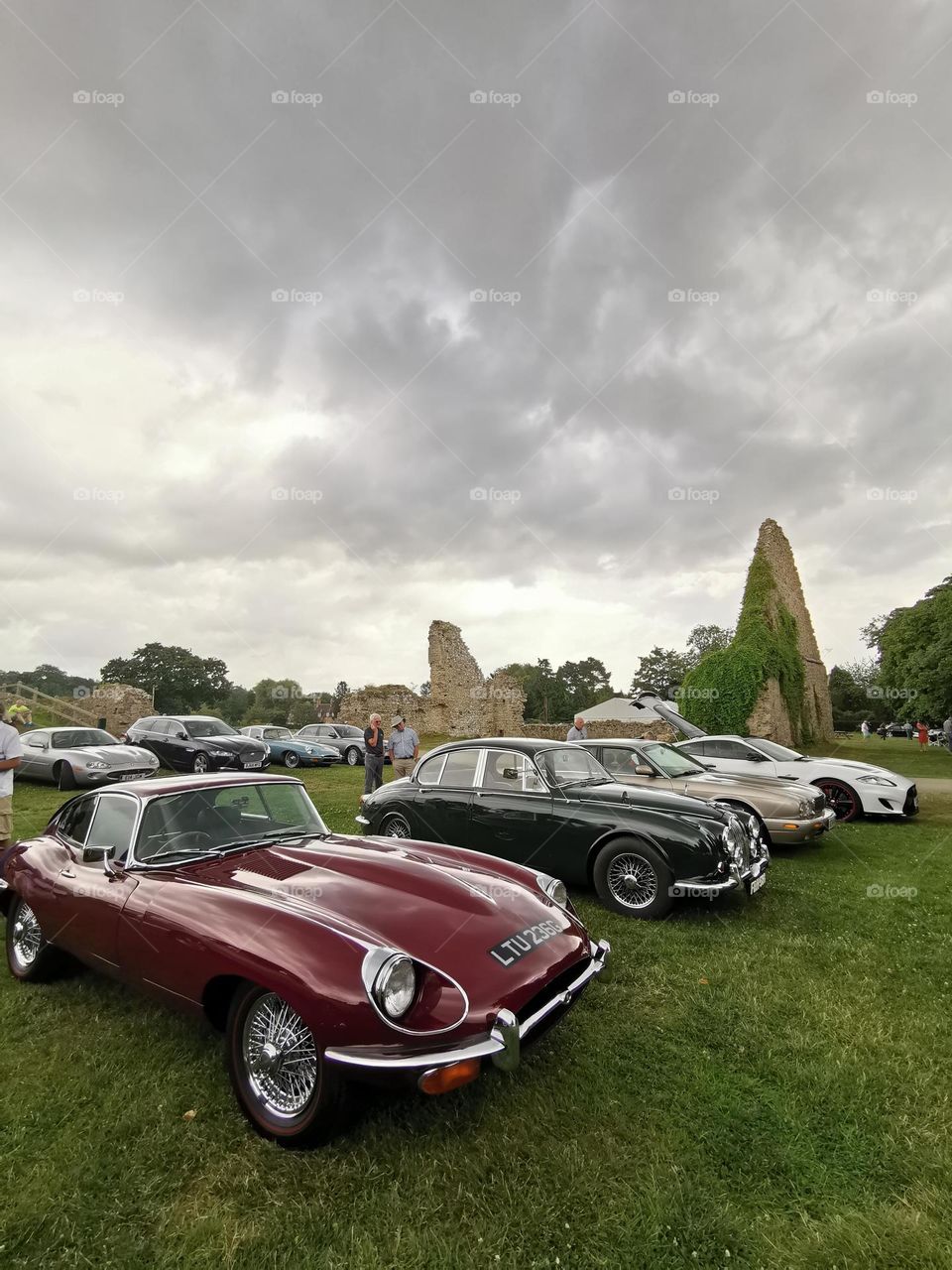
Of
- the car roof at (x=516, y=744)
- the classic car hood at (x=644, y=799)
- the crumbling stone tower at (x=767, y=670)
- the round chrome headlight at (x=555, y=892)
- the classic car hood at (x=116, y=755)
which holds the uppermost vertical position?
the crumbling stone tower at (x=767, y=670)

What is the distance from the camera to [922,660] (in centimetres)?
2705

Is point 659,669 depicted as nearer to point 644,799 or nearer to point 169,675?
point 169,675

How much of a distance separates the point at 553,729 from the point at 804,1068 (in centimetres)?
2669

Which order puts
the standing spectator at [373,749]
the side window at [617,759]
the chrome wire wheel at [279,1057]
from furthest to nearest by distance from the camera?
the standing spectator at [373,749] < the side window at [617,759] < the chrome wire wheel at [279,1057]

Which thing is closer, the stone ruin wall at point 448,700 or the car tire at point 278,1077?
the car tire at point 278,1077

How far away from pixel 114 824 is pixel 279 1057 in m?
1.95

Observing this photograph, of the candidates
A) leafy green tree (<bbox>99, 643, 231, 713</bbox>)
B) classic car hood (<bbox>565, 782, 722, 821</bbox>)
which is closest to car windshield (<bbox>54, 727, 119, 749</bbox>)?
classic car hood (<bbox>565, 782, 722, 821</bbox>)

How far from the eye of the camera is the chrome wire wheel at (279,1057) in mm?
2629

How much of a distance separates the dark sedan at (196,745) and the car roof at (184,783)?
1216 centimetres

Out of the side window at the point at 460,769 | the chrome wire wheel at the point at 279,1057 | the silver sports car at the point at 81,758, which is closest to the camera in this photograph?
the chrome wire wheel at the point at 279,1057

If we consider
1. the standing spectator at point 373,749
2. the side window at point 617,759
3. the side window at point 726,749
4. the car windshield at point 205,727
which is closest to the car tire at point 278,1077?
the side window at point 617,759

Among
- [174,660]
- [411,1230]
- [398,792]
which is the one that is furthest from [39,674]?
[411,1230]

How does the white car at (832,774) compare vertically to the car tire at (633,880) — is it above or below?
above

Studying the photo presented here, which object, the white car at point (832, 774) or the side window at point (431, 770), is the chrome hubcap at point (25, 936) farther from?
the white car at point (832, 774)
